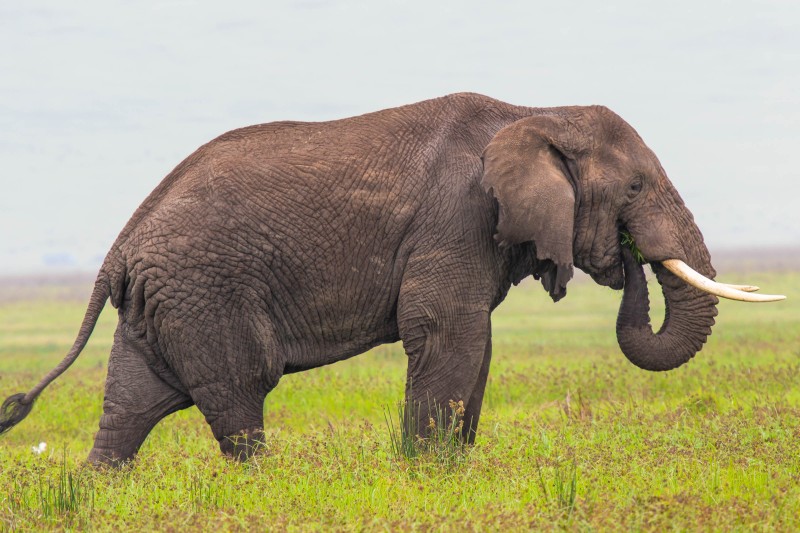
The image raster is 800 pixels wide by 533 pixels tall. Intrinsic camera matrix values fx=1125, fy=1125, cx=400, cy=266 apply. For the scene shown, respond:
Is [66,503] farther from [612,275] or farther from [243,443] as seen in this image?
[612,275]

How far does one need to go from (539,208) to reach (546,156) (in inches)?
17.6

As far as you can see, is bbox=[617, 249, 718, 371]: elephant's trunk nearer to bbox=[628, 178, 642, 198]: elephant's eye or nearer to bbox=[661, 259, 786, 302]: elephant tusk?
bbox=[661, 259, 786, 302]: elephant tusk

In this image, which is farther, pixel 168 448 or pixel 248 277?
pixel 168 448

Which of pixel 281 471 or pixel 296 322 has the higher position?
pixel 296 322

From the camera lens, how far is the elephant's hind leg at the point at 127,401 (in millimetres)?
7895

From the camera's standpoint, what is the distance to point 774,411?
31.1 ft

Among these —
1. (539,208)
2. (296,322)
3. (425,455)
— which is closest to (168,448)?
(296,322)

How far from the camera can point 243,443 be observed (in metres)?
7.74

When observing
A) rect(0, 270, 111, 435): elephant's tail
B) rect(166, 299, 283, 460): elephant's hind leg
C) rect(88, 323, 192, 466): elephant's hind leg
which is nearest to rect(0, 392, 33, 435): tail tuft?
rect(0, 270, 111, 435): elephant's tail

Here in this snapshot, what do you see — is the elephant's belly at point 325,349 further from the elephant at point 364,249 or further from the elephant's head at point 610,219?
the elephant's head at point 610,219

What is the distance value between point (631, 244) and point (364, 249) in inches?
77.7

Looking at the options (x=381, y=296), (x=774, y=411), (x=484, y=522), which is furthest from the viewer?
(x=774, y=411)

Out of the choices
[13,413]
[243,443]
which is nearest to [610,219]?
[243,443]

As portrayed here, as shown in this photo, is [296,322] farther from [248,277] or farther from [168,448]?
[168,448]
